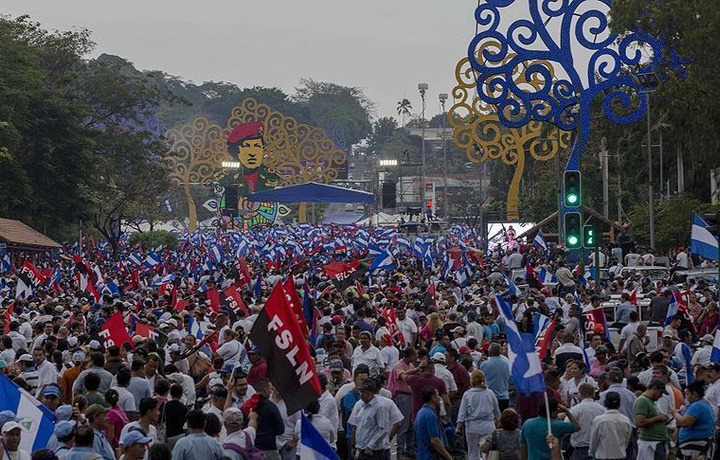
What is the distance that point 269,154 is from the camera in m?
113

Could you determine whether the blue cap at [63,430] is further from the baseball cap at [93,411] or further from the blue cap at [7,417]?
the baseball cap at [93,411]

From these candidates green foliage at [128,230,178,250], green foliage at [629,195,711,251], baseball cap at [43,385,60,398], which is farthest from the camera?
green foliage at [128,230,178,250]

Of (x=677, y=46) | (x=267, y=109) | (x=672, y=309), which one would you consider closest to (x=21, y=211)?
(x=677, y=46)

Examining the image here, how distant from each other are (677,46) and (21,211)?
91.2 feet

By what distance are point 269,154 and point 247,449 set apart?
334ft

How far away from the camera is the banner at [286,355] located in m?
11.5

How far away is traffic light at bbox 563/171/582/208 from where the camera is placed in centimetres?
2789

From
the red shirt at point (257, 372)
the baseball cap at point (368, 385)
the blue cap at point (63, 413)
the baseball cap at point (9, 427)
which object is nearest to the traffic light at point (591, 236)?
the red shirt at point (257, 372)

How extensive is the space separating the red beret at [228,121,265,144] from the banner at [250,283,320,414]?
11415 cm

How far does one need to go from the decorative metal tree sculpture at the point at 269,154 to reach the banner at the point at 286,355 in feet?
308

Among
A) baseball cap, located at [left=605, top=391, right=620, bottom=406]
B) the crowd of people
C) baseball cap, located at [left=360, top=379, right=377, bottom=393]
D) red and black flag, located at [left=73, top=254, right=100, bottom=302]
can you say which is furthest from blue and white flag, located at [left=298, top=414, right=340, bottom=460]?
red and black flag, located at [left=73, top=254, right=100, bottom=302]

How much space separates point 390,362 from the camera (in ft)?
57.6

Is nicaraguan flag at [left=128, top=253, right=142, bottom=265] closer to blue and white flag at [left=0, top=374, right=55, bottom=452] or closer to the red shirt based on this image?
the red shirt

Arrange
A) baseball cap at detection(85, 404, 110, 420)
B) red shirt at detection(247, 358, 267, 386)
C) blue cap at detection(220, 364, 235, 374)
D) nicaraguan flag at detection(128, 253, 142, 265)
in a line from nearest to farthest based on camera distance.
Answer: baseball cap at detection(85, 404, 110, 420) < red shirt at detection(247, 358, 267, 386) < blue cap at detection(220, 364, 235, 374) < nicaraguan flag at detection(128, 253, 142, 265)
